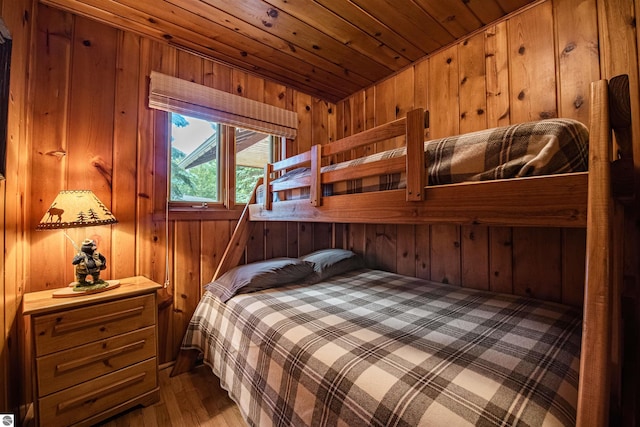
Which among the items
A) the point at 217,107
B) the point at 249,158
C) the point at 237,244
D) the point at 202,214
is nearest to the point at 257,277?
the point at 237,244

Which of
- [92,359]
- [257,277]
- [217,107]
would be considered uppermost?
[217,107]

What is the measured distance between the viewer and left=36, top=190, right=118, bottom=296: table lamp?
1293 millimetres

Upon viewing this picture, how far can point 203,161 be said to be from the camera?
85.0 inches

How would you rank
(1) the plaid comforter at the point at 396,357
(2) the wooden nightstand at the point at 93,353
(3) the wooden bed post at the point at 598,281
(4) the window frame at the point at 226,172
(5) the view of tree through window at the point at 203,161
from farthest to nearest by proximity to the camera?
(4) the window frame at the point at 226,172
(5) the view of tree through window at the point at 203,161
(2) the wooden nightstand at the point at 93,353
(1) the plaid comforter at the point at 396,357
(3) the wooden bed post at the point at 598,281

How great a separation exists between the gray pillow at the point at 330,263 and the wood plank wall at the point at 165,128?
0.38 meters

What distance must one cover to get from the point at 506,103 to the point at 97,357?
2.81 m

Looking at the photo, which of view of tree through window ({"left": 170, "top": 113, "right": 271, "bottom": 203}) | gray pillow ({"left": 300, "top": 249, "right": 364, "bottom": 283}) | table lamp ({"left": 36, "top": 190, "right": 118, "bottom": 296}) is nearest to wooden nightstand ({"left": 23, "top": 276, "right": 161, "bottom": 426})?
table lamp ({"left": 36, "top": 190, "right": 118, "bottom": 296})

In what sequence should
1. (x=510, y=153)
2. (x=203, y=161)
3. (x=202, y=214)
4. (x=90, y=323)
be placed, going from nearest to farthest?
Result: (x=510, y=153), (x=90, y=323), (x=202, y=214), (x=203, y=161)

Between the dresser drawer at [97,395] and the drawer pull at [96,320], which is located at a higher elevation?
the drawer pull at [96,320]

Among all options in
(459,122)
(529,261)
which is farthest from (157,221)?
(529,261)

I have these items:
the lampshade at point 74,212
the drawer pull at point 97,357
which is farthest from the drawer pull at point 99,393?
the lampshade at point 74,212

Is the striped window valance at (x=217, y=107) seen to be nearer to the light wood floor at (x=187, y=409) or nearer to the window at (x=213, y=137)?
the window at (x=213, y=137)

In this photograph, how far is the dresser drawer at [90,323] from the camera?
1.19 meters

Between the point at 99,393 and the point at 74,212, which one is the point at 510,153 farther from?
the point at 99,393
